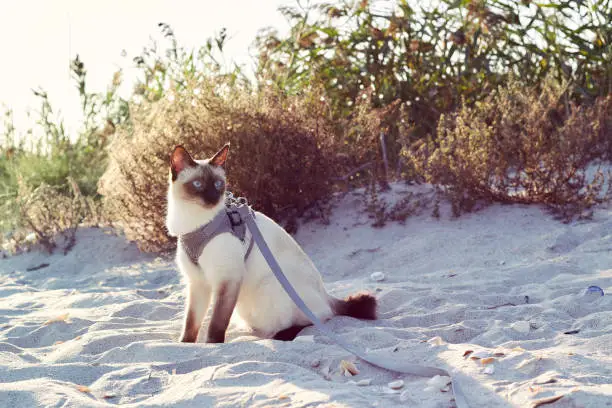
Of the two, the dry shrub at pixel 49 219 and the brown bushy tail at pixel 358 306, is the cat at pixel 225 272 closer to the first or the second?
the brown bushy tail at pixel 358 306

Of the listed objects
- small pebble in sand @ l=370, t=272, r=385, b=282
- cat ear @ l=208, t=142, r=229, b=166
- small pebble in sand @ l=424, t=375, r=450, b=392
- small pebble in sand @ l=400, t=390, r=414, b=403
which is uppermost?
cat ear @ l=208, t=142, r=229, b=166

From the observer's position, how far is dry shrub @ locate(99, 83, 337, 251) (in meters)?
6.16

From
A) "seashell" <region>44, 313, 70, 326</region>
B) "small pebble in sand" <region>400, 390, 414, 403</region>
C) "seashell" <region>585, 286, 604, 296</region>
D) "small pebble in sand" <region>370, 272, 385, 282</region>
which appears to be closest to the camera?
"small pebble in sand" <region>400, 390, 414, 403</region>

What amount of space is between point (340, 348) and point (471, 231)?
3.25 metres

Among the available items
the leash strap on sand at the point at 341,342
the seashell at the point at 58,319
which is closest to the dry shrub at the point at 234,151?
the seashell at the point at 58,319

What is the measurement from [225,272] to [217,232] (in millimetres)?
209

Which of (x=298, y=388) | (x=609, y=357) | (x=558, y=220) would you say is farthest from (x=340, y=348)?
(x=558, y=220)

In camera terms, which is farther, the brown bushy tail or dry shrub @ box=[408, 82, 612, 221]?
dry shrub @ box=[408, 82, 612, 221]

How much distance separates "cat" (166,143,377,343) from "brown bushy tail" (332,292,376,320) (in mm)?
163

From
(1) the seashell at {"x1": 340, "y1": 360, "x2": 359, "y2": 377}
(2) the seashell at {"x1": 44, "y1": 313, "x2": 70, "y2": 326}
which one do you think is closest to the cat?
(1) the seashell at {"x1": 340, "y1": 360, "x2": 359, "y2": 377}

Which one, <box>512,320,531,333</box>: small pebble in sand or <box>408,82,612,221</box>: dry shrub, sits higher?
<box>408,82,612,221</box>: dry shrub

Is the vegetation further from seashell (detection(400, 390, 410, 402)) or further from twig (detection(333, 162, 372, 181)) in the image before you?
seashell (detection(400, 390, 410, 402))

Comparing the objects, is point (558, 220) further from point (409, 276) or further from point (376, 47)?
point (376, 47)

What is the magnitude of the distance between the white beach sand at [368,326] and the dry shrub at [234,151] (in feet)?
1.37
